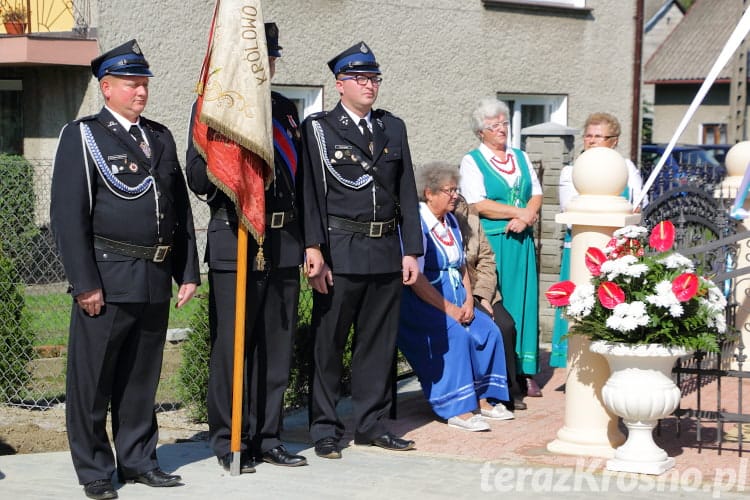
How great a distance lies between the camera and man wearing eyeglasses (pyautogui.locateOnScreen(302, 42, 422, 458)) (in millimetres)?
6590

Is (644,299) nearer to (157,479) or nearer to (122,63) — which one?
(157,479)

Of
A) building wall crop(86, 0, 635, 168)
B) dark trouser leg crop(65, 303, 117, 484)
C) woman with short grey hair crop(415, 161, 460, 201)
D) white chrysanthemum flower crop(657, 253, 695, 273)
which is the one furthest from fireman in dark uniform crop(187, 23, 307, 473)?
building wall crop(86, 0, 635, 168)

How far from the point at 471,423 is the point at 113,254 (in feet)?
8.33

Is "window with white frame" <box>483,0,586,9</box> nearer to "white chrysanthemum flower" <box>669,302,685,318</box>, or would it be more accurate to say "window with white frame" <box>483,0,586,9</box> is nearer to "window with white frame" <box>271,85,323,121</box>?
"window with white frame" <box>271,85,323,121</box>

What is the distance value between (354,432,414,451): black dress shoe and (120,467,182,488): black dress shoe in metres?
1.26

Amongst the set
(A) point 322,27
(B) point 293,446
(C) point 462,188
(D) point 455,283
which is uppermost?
(A) point 322,27

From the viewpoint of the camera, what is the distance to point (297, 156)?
6.45 metres

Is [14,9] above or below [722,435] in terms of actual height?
above

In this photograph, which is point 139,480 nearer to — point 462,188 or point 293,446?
point 293,446

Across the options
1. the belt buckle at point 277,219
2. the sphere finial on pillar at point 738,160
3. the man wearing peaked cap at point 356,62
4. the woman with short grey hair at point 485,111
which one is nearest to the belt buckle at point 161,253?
the belt buckle at point 277,219

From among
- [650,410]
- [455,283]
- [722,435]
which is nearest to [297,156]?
[455,283]

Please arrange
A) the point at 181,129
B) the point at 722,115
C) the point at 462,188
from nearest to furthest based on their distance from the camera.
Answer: the point at 462,188, the point at 181,129, the point at 722,115

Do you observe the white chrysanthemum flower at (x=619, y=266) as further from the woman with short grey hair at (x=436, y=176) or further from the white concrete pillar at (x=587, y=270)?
the woman with short grey hair at (x=436, y=176)

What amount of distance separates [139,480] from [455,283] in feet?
8.11
